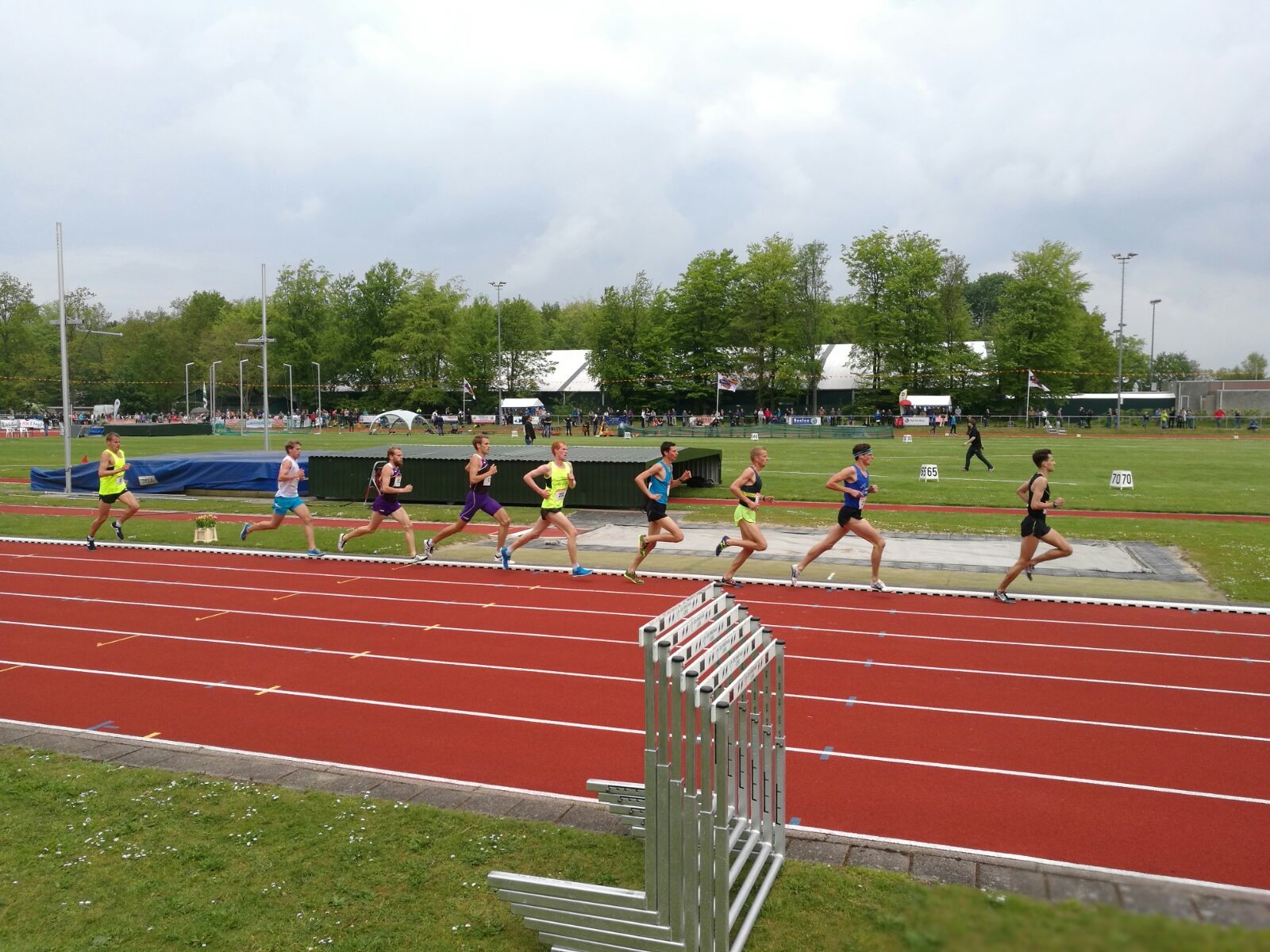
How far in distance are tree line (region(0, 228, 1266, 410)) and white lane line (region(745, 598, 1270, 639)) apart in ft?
210

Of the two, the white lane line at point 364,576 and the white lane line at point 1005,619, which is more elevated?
the white lane line at point 1005,619

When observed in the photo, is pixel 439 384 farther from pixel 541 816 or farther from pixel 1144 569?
pixel 541 816

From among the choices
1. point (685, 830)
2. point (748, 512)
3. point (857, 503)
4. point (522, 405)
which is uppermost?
point (522, 405)

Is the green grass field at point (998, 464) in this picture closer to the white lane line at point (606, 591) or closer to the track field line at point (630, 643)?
the white lane line at point (606, 591)

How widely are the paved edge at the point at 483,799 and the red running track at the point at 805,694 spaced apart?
313 mm

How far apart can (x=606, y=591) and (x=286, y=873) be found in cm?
828

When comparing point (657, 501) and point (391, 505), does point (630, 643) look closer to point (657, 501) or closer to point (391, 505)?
point (657, 501)

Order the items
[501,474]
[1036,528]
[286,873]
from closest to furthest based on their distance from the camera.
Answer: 1. [286,873]
2. [1036,528]
3. [501,474]

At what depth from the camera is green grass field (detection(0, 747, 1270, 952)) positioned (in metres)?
4.60

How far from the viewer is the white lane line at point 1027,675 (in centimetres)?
863

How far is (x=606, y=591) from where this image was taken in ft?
43.9

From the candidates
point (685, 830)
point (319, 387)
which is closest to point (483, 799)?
point (685, 830)

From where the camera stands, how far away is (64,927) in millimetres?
4684


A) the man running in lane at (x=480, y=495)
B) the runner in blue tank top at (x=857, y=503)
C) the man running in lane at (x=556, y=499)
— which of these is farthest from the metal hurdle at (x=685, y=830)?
the man running in lane at (x=480, y=495)
